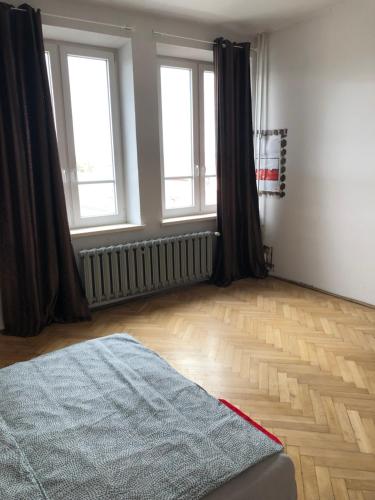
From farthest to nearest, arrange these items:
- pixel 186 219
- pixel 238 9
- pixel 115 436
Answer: pixel 186 219 < pixel 238 9 < pixel 115 436

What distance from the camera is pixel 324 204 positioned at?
3875 mm

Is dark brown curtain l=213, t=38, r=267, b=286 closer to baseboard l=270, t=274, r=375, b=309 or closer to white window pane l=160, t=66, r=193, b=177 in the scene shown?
baseboard l=270, t=274, r=375, b=309

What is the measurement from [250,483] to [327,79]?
11.7 feet

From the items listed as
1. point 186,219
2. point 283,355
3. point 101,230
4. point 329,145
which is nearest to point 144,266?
point 101,230

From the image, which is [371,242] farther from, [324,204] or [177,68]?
[177,68]

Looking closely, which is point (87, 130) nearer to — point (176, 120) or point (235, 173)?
point (176, 120)

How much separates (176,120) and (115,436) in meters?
3.44

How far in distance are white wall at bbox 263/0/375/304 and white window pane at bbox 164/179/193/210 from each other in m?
0.95

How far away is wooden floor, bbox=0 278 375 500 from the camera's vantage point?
1.85 meters

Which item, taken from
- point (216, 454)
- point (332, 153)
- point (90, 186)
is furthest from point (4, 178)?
point (332, 153)

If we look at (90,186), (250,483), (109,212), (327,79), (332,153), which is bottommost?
(250,483)

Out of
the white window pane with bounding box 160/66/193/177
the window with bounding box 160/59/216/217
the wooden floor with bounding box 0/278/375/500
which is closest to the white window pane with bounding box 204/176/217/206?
the window with bounding box 160/59/216/217

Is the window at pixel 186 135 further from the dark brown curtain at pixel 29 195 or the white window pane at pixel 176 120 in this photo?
the dark brown curtain at pixel 29 195

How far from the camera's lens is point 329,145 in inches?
146
